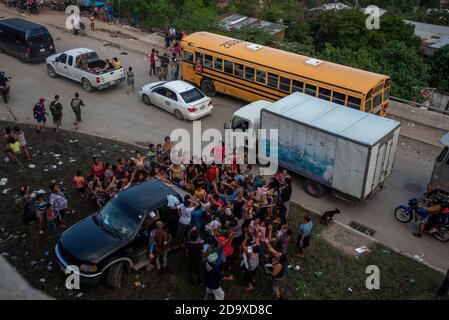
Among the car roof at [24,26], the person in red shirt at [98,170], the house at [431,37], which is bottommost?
the house at [431,37]

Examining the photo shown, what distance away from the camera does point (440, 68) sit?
37594 millimetres

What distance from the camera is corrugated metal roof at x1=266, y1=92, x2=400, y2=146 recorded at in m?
12.6

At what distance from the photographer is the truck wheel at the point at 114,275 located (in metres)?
9.82

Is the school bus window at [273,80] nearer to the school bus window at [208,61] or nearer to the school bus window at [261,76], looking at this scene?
the school bus window at [261,76]

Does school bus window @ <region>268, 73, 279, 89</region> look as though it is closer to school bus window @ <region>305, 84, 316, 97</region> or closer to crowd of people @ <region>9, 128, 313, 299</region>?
school bus window @ <region>305, 84, 316, 97</region>

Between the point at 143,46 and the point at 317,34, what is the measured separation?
18810 mm

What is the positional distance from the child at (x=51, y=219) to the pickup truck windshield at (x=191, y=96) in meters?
8.21

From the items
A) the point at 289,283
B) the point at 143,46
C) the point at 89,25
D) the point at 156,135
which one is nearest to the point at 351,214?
the point at 289,283

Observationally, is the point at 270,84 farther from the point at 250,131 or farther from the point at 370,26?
the point at 370,26

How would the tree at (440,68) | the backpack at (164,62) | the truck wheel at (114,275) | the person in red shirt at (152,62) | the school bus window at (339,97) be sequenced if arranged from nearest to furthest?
1. the truck wheel at (114,275)
2. the school bus window at (339,97)
3. the backpack at (164,62)
4. the person in red shirt at (152,62)
5. the tree at (440,68)

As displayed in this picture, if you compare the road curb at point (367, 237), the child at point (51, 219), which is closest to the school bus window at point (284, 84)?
the road curb at point (367, 237)

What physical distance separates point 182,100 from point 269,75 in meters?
3.63

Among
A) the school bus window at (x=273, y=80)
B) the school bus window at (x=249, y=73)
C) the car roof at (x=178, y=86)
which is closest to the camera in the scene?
the school bus window at (x=273, y=80)

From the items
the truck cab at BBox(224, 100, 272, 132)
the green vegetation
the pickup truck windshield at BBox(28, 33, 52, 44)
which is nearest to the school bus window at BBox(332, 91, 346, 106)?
the truck cab at BBox(224, 100, 272, 132)
